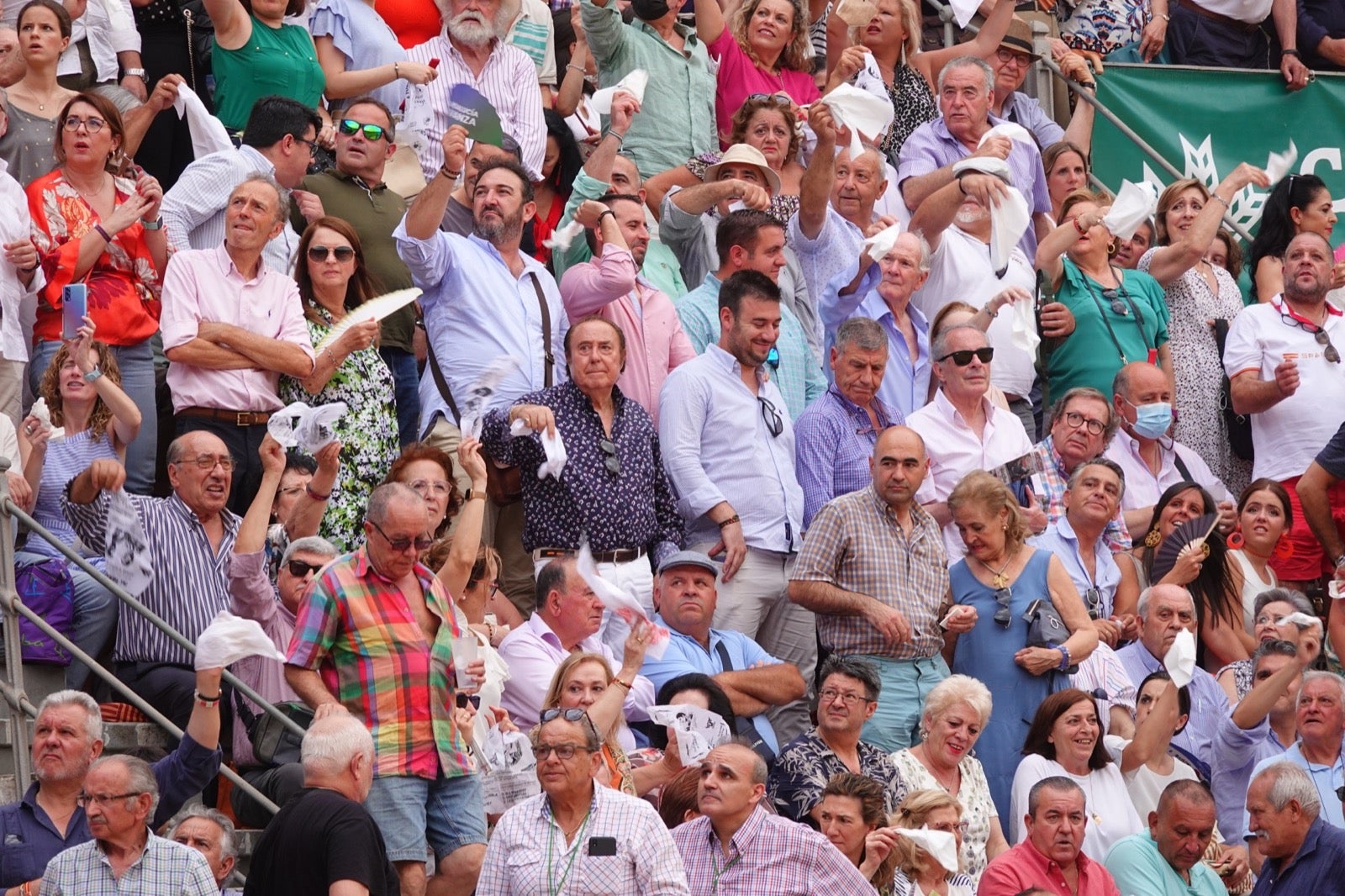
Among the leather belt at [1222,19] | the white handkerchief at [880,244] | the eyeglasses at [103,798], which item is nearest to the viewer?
the eyeglasses at [103,798]

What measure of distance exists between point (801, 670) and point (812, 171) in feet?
8.58

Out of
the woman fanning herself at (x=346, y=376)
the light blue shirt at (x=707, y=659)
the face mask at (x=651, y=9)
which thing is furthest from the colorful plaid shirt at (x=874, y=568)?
the face mask at (x=651, y=9)

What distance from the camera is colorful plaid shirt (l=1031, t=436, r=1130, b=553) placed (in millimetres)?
11227

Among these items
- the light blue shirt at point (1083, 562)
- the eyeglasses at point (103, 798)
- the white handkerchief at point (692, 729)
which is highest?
the eyeglasses at point (103, 798)

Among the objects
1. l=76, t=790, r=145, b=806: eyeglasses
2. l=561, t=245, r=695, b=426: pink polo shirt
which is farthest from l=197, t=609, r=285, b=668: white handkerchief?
l=561, t=245, r=695, b=426: pink polo shirt

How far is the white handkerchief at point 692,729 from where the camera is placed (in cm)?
883

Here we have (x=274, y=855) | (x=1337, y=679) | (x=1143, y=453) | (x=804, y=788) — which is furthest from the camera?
(x=1143, y=453)

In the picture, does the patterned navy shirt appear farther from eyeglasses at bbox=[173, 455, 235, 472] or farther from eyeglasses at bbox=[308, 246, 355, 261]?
eyeglasses at bbox=[173, 455, 235, 472]

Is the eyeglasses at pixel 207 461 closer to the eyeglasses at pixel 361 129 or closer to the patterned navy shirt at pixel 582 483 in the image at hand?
the patterned navy shirt at pixel 582 483

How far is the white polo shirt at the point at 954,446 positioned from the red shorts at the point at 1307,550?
6.31 feet

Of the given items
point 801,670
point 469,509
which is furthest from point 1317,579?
point 469,509

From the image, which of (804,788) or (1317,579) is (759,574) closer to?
(804,788)

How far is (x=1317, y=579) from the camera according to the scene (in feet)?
40.7

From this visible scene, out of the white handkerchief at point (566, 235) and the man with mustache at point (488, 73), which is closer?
the white handkerchief at point (566, 235)
